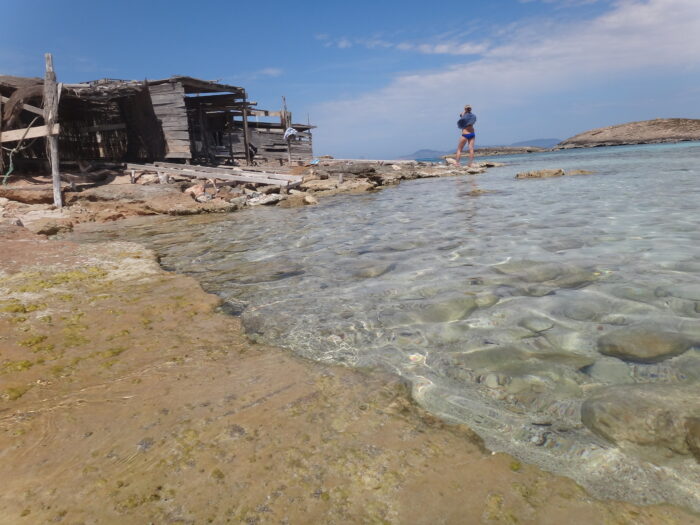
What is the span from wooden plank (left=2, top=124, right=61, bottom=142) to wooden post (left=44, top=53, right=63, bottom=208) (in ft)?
0.35

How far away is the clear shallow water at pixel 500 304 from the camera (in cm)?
154

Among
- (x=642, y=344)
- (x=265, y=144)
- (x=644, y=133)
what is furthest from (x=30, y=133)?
(x=644, y=133)

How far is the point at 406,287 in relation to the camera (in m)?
3.16

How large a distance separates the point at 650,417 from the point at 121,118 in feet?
56.7

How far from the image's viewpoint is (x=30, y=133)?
10.2 meters

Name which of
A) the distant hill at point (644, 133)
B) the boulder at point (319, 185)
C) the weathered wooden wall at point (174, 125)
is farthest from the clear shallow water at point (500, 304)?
the distant hill at point (644, 133)

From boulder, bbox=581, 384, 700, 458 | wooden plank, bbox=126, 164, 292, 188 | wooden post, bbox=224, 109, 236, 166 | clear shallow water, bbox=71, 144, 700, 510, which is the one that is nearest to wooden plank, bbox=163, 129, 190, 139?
wooden plank, bbox=126, 164, 292, 188

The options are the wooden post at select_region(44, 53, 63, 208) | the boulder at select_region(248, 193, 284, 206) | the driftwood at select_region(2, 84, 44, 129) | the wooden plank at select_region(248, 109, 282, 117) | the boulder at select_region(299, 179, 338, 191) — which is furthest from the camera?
the wooden plank at select_region(248, 109, 282, 117)

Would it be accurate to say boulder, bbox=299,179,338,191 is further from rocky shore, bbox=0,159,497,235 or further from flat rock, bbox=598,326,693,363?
flat rock, bbox=598,326,693,363

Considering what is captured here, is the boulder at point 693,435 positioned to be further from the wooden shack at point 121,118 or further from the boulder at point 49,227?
the wooden shack at point 121,118

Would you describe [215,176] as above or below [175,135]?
below

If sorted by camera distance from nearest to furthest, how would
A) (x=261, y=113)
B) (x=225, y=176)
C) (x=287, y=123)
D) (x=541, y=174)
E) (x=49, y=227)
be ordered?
(x=49, y=227), (x=225, y=176), (x=541, y=174), (x=261, y=113), (x=287, y=123)

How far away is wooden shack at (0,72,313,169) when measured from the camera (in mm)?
10898

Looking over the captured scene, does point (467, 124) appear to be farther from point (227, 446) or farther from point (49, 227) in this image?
point (227, 446)
